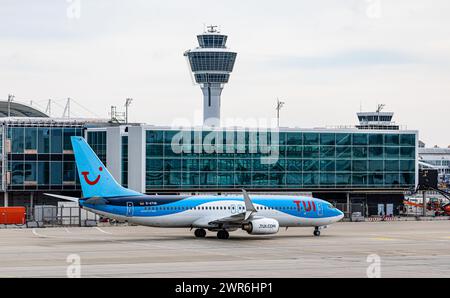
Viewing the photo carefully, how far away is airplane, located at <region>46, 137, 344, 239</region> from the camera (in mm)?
64562

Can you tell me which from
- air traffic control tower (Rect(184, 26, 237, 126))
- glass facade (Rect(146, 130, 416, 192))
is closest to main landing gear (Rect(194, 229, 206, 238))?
glass facade (Rect(146, 130, 416, 192))

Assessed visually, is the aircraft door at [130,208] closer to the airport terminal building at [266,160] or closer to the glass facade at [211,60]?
A: the airport terminal building at [266,160]

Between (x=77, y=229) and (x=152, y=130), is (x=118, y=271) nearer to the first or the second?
(x=77, y=229)

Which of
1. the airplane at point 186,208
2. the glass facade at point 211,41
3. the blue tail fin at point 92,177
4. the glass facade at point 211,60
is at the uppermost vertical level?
the glass facade at point 211,41

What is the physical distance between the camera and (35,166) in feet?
364

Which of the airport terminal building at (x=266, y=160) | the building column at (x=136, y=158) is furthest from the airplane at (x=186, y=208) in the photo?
the airport terminal building at (x=266, y=160)

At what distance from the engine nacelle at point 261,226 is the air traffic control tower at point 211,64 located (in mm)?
122341

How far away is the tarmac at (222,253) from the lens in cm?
3988

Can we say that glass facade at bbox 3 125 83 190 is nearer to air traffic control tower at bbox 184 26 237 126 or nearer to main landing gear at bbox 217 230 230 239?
main landing gear at bbox 217 230 230 239

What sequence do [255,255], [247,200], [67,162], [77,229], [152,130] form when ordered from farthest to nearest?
1. [67,162]
2. [152,130]
3. [77,229]
4. [247,200]
5. [255,255]

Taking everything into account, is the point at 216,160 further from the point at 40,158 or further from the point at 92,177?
the point at 92,177

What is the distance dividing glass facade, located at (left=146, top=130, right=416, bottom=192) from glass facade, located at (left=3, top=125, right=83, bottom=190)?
13521 mm

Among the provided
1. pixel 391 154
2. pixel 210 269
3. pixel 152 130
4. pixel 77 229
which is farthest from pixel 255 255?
pixel 391 154
